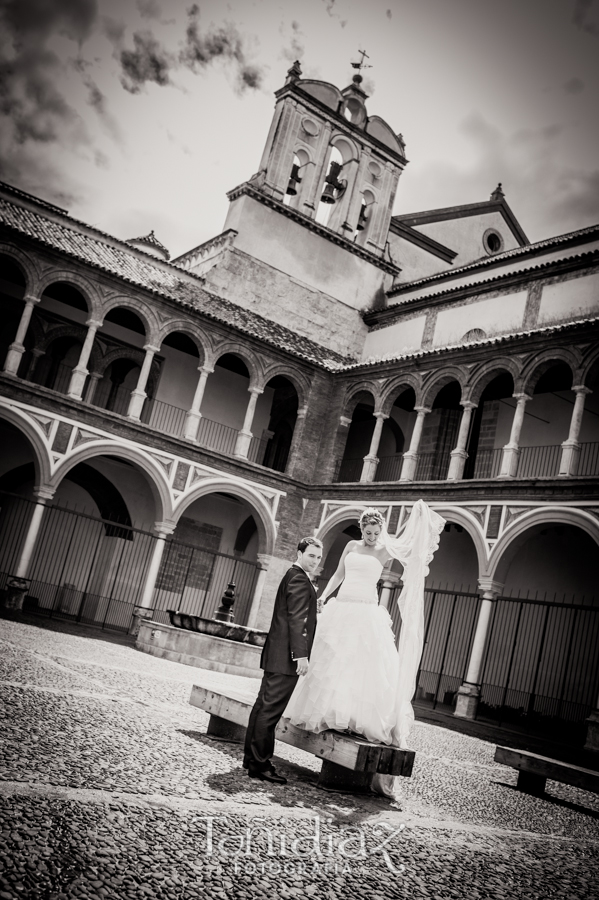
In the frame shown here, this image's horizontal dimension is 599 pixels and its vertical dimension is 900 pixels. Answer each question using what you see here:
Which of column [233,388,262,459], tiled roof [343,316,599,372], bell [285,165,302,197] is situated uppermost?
bell [285,165,302,197]

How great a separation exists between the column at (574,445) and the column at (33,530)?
35.2 ft

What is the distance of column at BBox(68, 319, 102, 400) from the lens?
17.8 metres

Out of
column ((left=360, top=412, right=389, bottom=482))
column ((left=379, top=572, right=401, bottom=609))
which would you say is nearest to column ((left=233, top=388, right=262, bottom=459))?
column ((left=360, top=412, right=389, bottom=482))

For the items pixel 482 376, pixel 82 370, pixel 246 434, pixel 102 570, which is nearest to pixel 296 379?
pixel 246 434

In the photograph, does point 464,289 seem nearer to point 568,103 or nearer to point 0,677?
point 568,103

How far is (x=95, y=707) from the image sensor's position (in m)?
6.05

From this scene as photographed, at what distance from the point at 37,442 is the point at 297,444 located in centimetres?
654

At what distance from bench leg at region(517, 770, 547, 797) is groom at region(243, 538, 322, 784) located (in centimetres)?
340

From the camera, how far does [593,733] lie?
13.0 m

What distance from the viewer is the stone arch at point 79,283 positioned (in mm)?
17750

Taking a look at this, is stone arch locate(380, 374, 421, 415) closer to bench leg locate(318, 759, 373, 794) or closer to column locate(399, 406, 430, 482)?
column locate(399, 406, 430, 482)

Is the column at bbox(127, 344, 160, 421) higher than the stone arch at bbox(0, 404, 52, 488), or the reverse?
the column at bbox(127, 344, 160, 421)

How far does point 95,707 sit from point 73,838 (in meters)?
3.33

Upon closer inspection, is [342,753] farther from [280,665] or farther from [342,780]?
[280,665]
